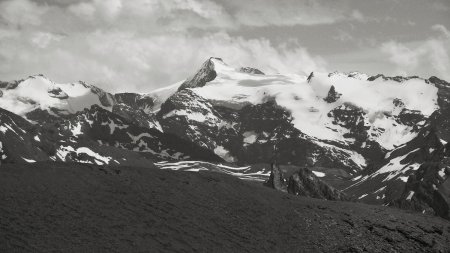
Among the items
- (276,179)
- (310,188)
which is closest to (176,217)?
(310,188)

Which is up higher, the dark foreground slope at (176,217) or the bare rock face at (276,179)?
the bare rock face at (276,179)

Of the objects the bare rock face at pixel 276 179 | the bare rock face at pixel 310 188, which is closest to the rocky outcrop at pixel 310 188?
the bare rock face at pixel 310 188

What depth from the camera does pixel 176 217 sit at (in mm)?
66438

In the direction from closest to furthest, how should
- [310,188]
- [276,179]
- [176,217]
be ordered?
[176,217] < [310,188] < [276,179]

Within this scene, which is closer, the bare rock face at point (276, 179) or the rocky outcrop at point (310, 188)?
the rocky outcrop at point (310, 188)

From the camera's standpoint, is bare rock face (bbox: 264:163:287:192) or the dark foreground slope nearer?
the dark foreground slope

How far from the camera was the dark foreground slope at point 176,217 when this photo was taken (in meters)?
58.2

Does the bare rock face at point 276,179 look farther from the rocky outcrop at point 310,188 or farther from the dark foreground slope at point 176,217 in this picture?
the dark foreground slope at point 176,217

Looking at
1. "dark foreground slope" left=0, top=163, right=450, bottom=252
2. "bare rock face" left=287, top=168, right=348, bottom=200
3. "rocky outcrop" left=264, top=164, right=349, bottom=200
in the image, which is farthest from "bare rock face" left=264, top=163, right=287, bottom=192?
"dark foreground slope" left=0, top=163, right=450, bottom=252

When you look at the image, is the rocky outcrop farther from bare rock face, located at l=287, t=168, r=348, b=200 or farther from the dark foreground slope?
the dark foreground slope

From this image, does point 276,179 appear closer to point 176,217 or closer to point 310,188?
point 310,188

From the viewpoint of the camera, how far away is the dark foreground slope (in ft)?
191

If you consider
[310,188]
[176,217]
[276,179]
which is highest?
[276,179]

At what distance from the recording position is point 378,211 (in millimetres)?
79062
